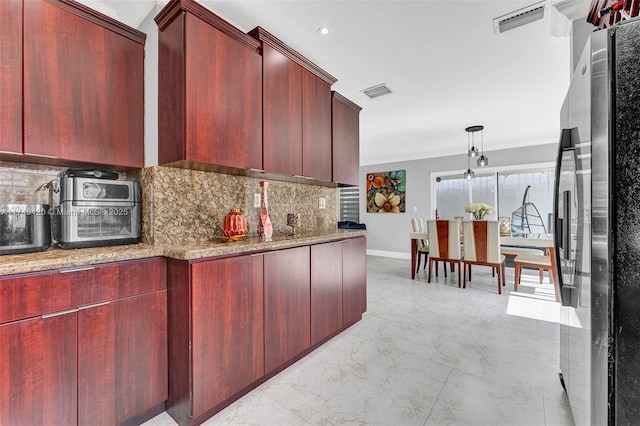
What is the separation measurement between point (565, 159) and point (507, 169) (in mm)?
5431

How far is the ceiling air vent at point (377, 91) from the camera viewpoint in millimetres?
3227

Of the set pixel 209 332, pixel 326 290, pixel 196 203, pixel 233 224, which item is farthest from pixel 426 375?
pixel 196 203

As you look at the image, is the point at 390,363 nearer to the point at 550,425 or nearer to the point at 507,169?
the point at 550,425

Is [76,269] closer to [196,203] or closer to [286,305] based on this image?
[196,203]

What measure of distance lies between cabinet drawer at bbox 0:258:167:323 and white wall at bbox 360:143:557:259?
20.2ft

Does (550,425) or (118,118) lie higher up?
(118,118)

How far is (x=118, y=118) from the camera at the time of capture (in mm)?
1685

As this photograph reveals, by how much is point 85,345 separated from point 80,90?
1309 mm

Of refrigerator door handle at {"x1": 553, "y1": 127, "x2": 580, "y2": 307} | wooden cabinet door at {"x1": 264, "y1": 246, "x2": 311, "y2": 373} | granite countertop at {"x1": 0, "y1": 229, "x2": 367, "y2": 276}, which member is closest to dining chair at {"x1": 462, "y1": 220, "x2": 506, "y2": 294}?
refrigerator door handle at {"x1": 553, "y1": 127, "x2": 580, "y2": 307}

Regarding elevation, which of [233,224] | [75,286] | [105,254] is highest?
[233,224]

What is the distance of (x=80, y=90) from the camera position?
5.04 feet

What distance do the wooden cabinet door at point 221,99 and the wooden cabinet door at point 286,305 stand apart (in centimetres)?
70

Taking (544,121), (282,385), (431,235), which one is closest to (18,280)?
(282,385)

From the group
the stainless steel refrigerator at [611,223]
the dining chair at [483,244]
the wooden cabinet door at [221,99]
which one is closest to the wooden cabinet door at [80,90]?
the wooden cabinet door at [221,99]
